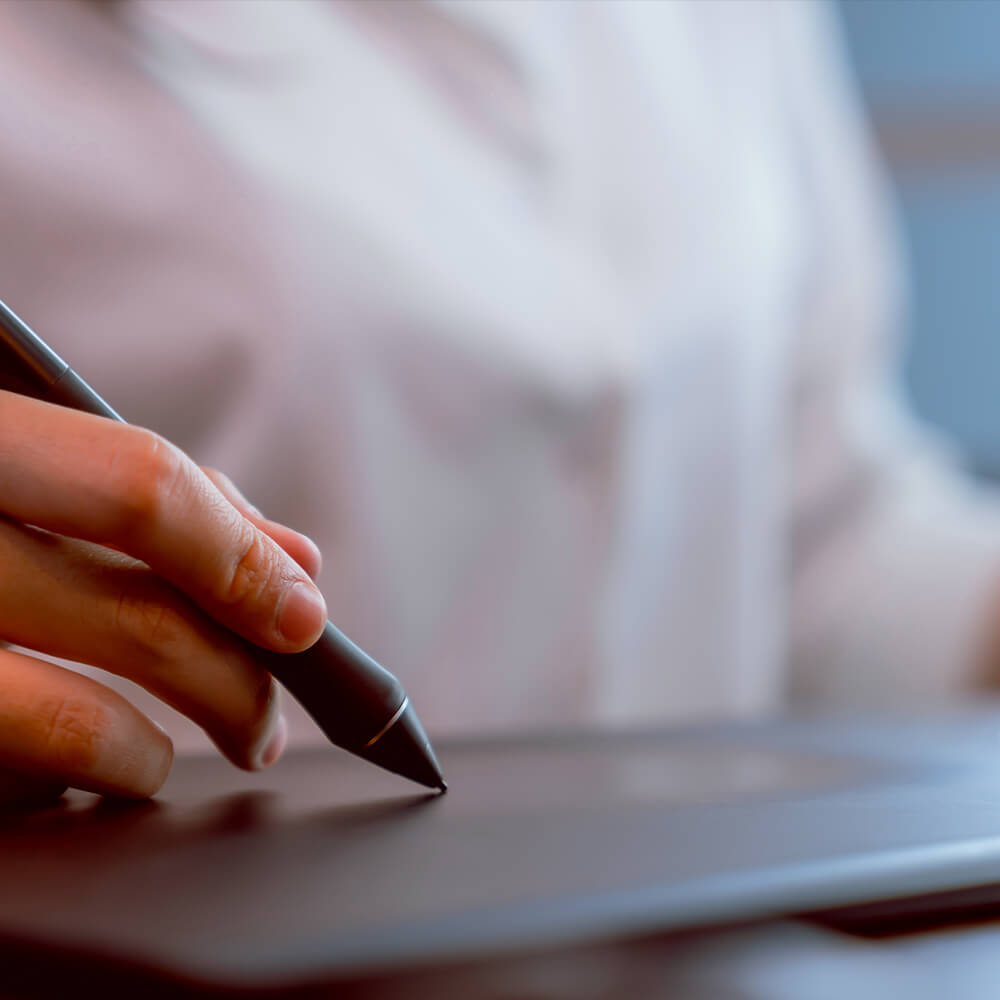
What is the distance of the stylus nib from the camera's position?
15cm

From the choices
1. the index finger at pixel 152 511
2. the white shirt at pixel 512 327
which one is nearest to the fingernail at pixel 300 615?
the index finger at pixel 152 511

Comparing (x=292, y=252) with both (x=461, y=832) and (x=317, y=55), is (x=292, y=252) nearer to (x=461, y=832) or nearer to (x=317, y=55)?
(x=317, y=55)

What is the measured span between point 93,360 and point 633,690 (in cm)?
29

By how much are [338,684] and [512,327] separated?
0.84 feet

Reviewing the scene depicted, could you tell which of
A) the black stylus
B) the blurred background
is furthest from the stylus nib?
the blurred background

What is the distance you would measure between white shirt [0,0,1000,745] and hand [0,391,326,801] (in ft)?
0.41

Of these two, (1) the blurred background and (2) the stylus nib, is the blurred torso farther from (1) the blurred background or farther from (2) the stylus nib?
(1) the blurred background

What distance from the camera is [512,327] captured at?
0.39 meters

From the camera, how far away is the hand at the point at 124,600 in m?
0.13

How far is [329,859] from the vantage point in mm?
106

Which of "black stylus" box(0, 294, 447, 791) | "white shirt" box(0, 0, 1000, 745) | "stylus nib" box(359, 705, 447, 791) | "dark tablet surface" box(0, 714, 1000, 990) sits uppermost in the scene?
"white shirt" box(0, 0, 1000, 745)

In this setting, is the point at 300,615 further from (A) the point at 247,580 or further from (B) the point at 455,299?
(B) the point at 455,299

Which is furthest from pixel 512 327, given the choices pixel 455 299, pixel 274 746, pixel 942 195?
pixel 942 195

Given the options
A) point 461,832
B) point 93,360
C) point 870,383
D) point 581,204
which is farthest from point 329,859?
point 870,383
